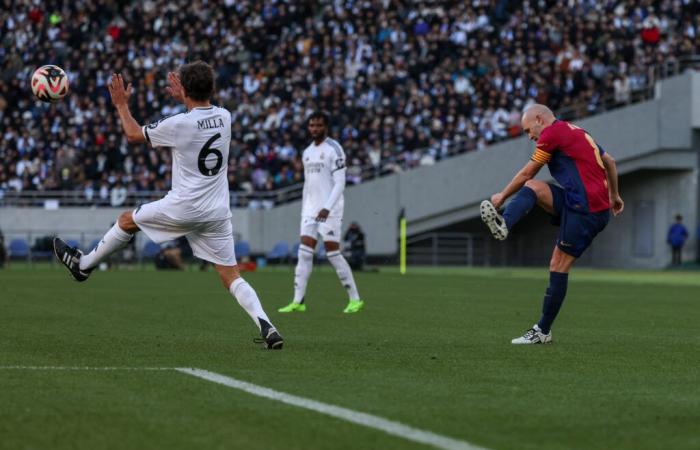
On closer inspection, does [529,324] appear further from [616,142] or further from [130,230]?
[616,142]

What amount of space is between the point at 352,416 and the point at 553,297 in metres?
5.17

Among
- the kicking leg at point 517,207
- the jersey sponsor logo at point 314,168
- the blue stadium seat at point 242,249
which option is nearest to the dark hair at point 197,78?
the kicking leg at point 517,207

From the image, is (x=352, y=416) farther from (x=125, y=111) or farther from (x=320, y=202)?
(x=320, y=202)

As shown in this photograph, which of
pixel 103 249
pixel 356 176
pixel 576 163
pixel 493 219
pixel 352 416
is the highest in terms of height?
pixel 356 176

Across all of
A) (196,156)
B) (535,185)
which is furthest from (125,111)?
(535,185)

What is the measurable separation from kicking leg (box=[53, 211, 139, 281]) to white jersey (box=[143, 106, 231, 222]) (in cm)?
41

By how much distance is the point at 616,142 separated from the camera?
135ft

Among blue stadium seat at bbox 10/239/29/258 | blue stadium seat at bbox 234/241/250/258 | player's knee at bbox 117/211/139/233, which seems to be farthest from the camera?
blue stadium seat at bbox 10/239/29/258

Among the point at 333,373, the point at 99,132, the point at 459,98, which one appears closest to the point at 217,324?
the point at 333,373

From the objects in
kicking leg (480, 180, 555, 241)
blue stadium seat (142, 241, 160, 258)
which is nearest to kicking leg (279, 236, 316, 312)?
kicking leg (480, 180, 555, 241)

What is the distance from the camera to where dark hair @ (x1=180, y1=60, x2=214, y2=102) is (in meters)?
9.92

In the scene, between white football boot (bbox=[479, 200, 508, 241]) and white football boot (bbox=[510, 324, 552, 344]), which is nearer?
white football boot (bbox=[479, 200, 508, 241])

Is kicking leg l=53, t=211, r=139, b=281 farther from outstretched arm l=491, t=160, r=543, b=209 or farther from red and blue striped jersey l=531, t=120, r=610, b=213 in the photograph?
red and blue striped jersey l=531, t=120, r=610, b=213

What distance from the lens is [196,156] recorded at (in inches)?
399
